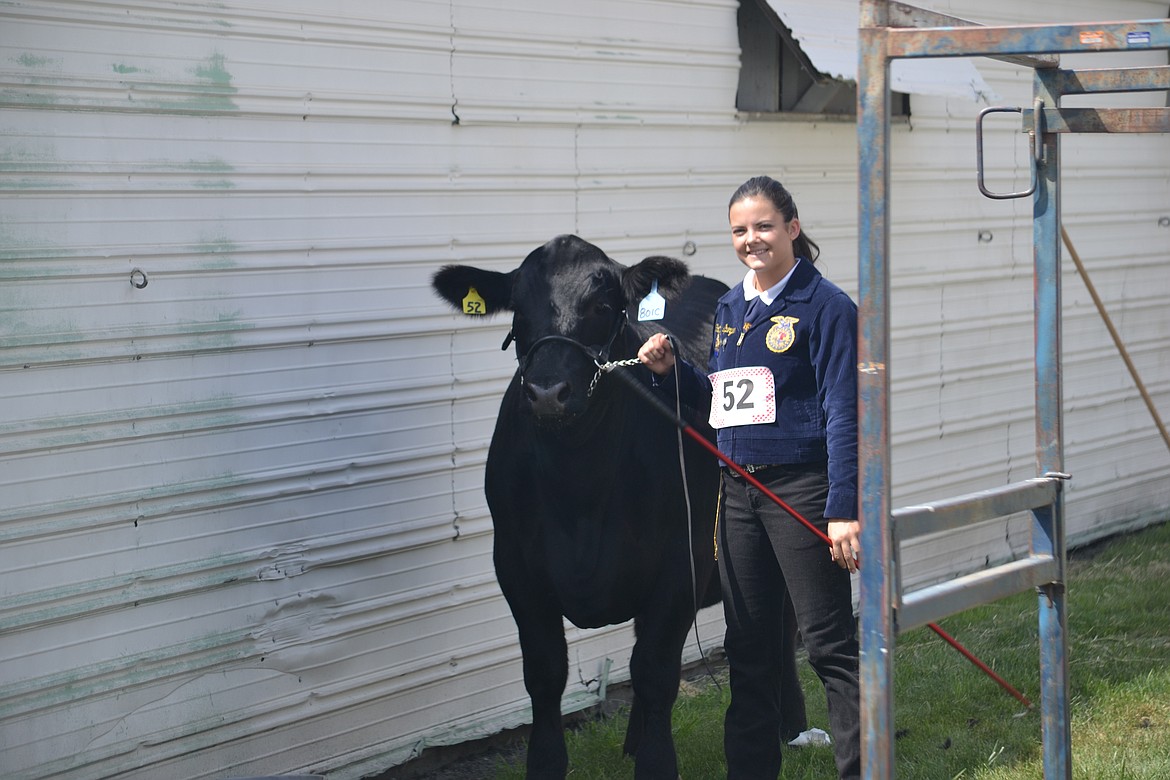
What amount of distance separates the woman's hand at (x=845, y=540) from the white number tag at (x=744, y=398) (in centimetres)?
37

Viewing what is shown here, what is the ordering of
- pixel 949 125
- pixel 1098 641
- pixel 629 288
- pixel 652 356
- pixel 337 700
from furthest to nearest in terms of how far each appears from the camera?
pixel 949 125 → pixel 1098 641 → pixel 337 700 → pixel 629 288 → pixel 652 356

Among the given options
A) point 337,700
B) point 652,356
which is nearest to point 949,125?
point 652,356

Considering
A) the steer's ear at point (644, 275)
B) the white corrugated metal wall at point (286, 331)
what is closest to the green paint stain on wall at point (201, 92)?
the white corrugated metal wall at point (286, 331)

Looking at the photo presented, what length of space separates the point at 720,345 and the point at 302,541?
1.77 m

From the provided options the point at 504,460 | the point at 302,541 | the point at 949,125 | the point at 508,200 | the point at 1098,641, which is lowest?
the point at 1098,641

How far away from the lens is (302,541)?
4.70 m

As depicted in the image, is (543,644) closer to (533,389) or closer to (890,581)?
(533,389)

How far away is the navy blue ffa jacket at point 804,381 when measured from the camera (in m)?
3.41

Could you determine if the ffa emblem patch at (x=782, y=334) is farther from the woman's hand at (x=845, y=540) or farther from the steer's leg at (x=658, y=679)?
the steer's leg at (x=658, y=679)

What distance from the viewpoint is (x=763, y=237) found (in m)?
3.65

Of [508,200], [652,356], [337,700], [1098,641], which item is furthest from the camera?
[1098,641]

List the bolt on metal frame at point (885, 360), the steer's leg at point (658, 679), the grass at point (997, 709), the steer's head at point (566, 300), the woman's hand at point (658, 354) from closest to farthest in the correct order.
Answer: the bolt on metal frame at point (885, 360) < the woman's hand at point (658, 354) < the steer's head at point (566, 300) < the steer's leg at point (658, 679) < the grass at point (997, 709)

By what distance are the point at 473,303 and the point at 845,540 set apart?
1.65 metres

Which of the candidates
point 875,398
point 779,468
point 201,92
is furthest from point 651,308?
point 201,92
